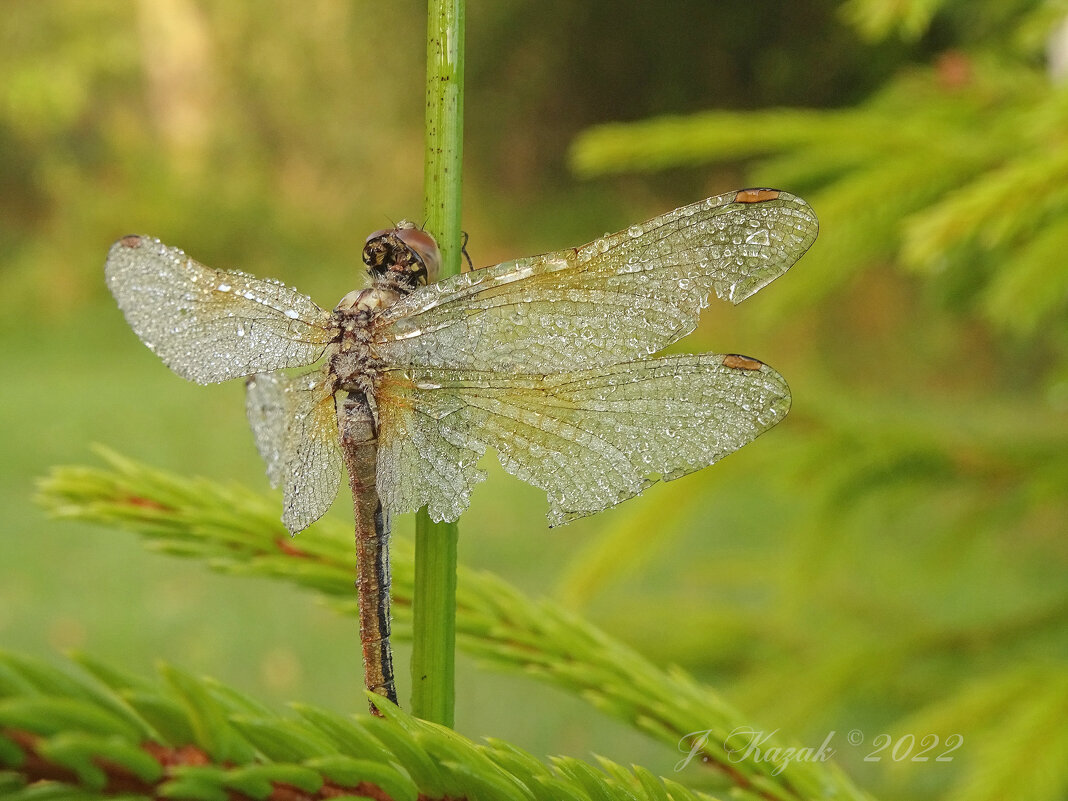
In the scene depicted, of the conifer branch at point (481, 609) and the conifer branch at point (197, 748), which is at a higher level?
the conifer branch at point (481, 609)

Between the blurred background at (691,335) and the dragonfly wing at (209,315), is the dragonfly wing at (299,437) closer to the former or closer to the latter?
the dragonfly wing at (209,315)

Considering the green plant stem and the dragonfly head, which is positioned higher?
the dragonfly head

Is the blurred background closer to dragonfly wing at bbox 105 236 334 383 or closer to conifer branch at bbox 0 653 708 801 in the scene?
conifer branch at bbox 0 653 708 801

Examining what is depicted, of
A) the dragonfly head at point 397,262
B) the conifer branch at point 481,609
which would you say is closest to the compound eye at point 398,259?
the dragonfly head at point 397,262

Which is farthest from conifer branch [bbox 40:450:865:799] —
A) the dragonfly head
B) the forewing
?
the dragonfly head

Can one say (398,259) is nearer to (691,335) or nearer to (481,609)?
(481,609)
